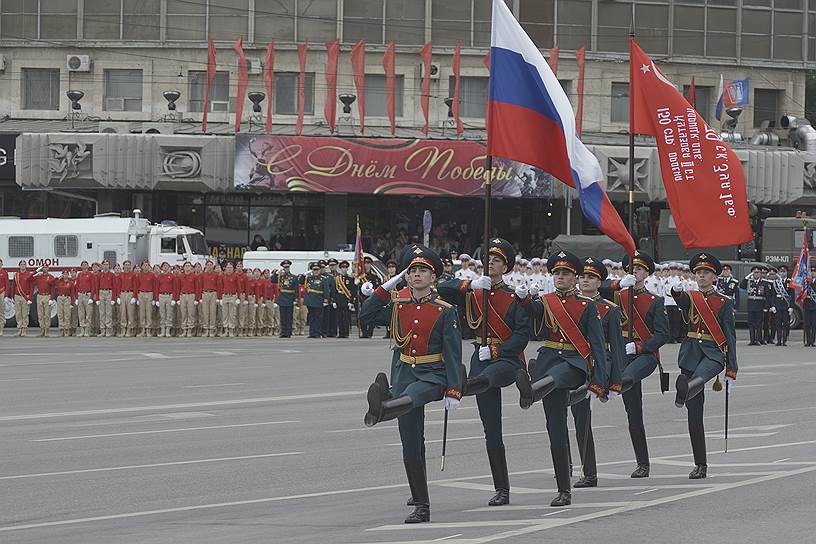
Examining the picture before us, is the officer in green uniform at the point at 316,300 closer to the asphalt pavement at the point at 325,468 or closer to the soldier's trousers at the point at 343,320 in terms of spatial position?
the soldier's trousers at the point at 343,320

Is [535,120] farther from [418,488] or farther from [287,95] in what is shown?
[287,95]

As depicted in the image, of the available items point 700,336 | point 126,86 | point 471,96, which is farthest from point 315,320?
point 700,336

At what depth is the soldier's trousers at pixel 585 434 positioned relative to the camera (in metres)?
11.5

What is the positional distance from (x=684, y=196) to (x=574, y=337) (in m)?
3.72

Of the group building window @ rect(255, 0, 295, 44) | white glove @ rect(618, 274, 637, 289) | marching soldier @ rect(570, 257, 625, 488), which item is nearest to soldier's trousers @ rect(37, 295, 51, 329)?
building window @ rect(255, 0, 295, 44)

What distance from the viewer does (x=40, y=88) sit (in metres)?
51.4

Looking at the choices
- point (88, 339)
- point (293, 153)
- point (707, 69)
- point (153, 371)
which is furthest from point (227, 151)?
point (153, 371)

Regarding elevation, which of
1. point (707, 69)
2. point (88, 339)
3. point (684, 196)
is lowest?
point (88, 339)

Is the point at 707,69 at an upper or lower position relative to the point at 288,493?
upper

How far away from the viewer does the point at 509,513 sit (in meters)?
10.2

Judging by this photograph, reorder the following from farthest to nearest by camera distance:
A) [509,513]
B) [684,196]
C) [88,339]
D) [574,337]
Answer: [88,339] → [684,196] → [574,337] → [509,513]

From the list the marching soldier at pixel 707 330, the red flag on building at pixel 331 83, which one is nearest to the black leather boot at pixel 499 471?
the marching soldier at pixel 707 330

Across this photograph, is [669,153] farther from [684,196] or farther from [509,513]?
[509,513]

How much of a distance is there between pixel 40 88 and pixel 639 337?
41.5 m
